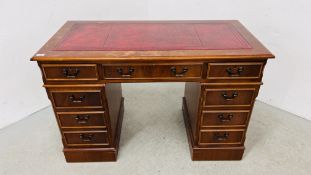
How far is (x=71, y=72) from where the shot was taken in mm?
1314

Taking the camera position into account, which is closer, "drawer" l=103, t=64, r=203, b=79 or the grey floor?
"drawer" l=103, t=64, r=203, b=79

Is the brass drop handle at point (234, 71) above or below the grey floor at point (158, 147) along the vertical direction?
above

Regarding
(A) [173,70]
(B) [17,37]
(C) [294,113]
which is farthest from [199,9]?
(B) [17,37]

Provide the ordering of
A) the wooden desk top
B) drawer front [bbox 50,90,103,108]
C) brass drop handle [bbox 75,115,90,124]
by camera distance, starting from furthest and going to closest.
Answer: brass drop handle [bbox 75,115,90,124]
drawer front [bbox 50,90,103,108]
the wooden desk top

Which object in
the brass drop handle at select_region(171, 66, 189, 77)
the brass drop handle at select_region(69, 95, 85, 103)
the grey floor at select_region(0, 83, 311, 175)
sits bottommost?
the grey floor at select_region(0, 83, 311, 175)

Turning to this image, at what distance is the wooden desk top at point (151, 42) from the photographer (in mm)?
1272

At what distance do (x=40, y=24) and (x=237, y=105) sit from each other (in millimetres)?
1644

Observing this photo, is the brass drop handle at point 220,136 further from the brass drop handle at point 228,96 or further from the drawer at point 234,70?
the drawer at point 234,70

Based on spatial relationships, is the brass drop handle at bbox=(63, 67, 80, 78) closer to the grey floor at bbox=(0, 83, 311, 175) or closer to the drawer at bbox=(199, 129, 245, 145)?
the grey floor at bbox=(0, 83, 311, 175)

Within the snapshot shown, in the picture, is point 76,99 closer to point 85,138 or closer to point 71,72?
point 71,72

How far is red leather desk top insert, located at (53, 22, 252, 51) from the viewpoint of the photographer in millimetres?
1367

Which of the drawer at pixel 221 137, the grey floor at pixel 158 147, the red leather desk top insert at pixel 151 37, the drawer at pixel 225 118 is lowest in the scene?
the grey floor at pixel 158 147

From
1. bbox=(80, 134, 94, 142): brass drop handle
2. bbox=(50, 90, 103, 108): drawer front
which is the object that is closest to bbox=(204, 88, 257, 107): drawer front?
bbox=(50, 90, 103, 108): drawer front

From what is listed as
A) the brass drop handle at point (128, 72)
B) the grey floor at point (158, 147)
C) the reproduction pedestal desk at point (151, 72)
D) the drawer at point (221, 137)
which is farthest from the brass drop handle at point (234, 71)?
the grey floor at point (158, 147)
